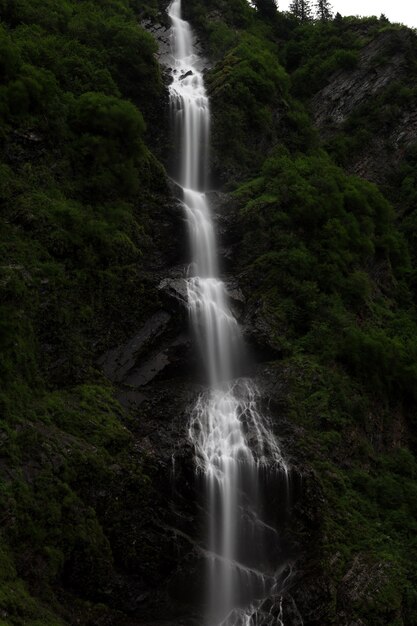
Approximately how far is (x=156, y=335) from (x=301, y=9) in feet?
139

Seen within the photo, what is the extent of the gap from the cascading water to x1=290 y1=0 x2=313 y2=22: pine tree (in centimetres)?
3419

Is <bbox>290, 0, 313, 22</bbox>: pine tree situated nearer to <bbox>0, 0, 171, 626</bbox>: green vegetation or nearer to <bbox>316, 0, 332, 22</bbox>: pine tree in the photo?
<bbox>316, 0, 332, 22</bbox>: pine tree

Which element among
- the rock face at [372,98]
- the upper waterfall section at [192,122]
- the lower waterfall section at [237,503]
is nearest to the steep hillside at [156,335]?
the lower waterfall section at [237,503]

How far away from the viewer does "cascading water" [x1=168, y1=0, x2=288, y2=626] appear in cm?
1278

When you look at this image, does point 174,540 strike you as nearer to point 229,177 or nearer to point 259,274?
point 259,274

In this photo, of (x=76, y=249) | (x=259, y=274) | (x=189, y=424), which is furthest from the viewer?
(x=259, y=274)

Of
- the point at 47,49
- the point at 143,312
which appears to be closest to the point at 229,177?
the point at 47,49

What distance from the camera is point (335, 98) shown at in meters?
35.8

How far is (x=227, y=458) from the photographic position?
577 inches

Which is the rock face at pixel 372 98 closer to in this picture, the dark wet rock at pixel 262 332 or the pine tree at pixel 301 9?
the pine tree at pixel 301 9

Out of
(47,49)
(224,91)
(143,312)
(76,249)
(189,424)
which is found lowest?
(189,424)

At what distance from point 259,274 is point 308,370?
190 inches

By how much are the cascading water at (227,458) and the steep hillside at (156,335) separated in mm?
460

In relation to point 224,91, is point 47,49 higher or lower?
lower
